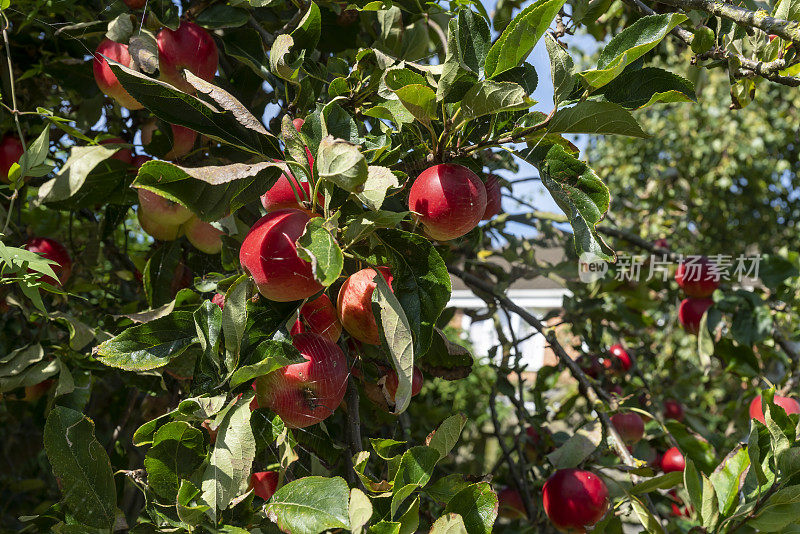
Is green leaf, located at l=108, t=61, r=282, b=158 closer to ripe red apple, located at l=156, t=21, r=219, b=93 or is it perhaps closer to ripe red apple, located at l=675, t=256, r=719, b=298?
ripe red apple, located at l=156, t=21, r=219, b=93

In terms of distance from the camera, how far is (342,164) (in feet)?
1.88

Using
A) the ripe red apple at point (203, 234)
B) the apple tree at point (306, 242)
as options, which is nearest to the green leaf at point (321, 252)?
the apple tree at point (306, 242)

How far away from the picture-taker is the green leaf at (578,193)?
0.66 m

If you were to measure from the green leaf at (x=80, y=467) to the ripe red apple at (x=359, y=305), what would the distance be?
33 centimetres

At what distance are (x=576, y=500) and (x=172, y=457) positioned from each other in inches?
29.3

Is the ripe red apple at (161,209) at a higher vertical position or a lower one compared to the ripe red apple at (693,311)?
higher

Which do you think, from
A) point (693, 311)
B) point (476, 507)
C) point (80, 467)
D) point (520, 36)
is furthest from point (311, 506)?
point (693, 311)

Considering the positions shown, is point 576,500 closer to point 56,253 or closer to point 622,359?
point 56,253

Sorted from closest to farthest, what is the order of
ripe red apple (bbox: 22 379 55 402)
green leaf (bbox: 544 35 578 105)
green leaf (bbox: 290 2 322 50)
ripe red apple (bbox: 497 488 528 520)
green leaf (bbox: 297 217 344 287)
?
1. green leaf (bbox: 297 217 344 287)
2. green leaf (bbox: 544 35 578 105)
3. green leaf (bbox: 290 2 322 50)
4. ripe red apple (bbox: 22 379 55 402)
5. ripe red apple (bbox: 497 488 528 520)

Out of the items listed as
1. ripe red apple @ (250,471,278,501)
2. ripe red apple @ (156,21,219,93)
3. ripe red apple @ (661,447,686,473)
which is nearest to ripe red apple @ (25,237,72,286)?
ripe red apple @ (156,21,219,93)

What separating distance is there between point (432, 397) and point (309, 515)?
83.3 inches

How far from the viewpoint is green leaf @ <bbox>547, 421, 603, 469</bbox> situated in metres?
1.17

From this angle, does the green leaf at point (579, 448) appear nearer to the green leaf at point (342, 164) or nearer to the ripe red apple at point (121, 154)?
the green leaf at point (342, 164)

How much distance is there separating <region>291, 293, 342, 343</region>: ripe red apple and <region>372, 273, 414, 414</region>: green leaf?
149 mm
